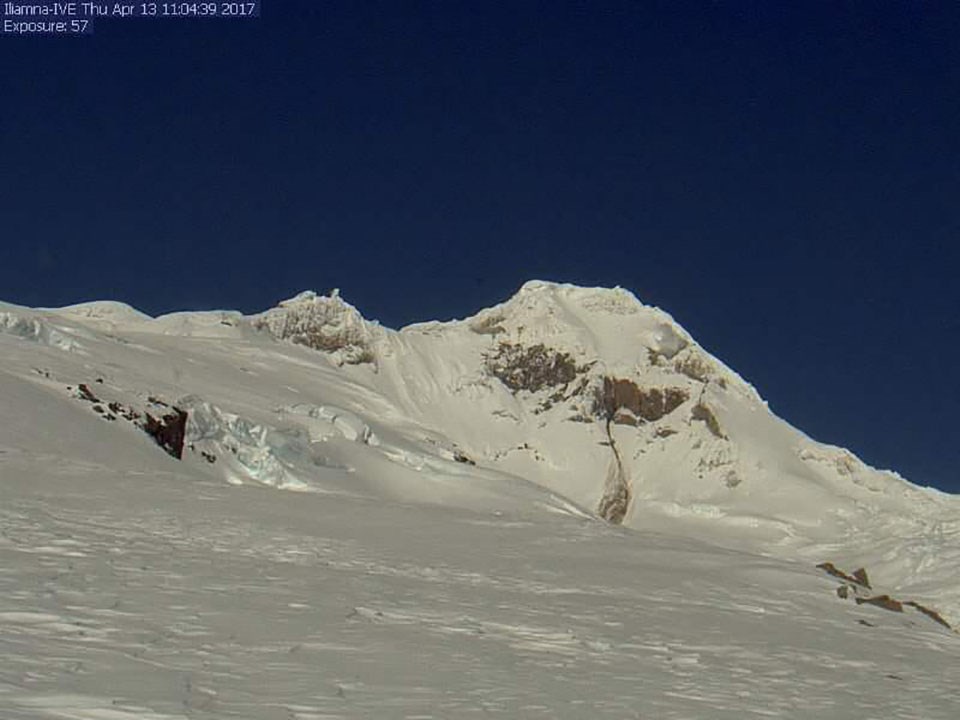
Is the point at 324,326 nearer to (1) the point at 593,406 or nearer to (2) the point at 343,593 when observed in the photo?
(1) the point at 593,406

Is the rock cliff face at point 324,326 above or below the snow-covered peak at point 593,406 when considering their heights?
above

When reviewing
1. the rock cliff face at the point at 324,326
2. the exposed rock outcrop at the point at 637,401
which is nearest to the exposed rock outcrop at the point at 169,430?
the rock cliff face at the point at 324,326

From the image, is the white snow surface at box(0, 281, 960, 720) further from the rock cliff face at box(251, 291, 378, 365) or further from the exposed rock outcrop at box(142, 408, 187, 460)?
the rock cliff face at box(251, 291, 378, 365)

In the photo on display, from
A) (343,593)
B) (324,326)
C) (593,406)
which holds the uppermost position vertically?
(324,326)

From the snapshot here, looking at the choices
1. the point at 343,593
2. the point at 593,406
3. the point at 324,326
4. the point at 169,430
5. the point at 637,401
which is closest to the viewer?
the point at 343,593

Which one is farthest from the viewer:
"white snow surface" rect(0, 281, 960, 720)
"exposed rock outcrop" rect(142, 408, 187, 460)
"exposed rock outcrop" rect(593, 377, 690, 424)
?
"exposed rock outcrop" rect(593, 377, 690, 424)

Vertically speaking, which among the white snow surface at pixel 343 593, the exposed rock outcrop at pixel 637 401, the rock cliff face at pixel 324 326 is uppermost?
the rock cliff face at pixel 324 326

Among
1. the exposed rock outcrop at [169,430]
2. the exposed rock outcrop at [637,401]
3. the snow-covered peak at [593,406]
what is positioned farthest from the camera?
the exposed rock outcrop at [637,401]

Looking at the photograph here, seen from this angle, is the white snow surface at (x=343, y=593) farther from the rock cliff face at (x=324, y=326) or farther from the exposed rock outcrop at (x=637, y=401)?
the exposed rock outcrop at (x=637, y=401)

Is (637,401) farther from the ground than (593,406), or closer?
farther from the ground

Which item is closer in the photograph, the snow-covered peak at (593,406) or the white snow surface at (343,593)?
the white snow surface at (343,593)

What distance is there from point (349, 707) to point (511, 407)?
384ft

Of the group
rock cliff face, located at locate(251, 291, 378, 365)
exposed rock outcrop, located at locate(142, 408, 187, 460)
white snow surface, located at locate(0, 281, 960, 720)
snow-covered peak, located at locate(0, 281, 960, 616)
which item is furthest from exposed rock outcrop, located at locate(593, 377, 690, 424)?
exposed rock outcrop, located at locate(142, 408, 187, 460)

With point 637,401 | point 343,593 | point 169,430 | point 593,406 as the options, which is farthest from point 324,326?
point 343,593
